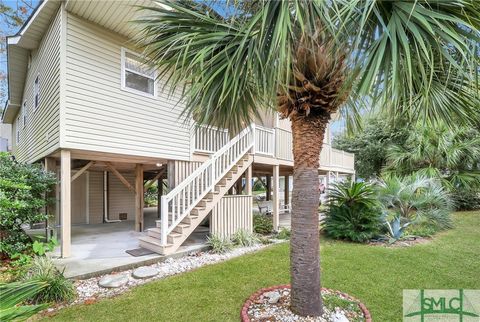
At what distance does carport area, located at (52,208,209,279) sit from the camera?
548 cm

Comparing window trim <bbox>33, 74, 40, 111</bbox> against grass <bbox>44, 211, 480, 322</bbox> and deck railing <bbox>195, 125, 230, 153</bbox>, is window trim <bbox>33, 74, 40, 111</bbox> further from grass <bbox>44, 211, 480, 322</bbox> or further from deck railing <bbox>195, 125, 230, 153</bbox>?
grass <bbox>44, 211, 480, 322</bbox>

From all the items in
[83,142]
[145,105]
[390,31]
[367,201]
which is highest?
[145,105]

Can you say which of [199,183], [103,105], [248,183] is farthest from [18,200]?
[248,183]

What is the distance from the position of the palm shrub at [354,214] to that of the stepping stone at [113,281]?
562cm

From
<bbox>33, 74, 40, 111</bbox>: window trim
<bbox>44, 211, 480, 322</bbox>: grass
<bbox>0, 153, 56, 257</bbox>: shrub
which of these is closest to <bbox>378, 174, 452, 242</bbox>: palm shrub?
<bbox>44, 211, 480, 322</bbox>: grass

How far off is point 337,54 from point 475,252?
6.47 m

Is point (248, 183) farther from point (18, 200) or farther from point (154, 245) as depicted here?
point (18, 200)

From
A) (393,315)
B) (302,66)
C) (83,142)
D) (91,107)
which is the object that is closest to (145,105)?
(91,107)

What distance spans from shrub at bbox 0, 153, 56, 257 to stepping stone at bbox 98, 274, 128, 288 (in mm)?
2478

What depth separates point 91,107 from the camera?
667cm

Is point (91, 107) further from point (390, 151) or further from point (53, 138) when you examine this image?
point (390, 151)

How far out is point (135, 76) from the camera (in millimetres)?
7746

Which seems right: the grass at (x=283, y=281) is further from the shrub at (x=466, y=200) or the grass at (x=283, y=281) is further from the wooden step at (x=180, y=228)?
the shrub at (x=466, y=200)

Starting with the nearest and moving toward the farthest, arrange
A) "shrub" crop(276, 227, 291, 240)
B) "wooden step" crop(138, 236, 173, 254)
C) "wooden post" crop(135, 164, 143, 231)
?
"wooden step" crop(138, 236, 173, 254) < "shrub" crop(276, 227, 291, 240) < "wooden post" crop(135, 164, 143, 231)
